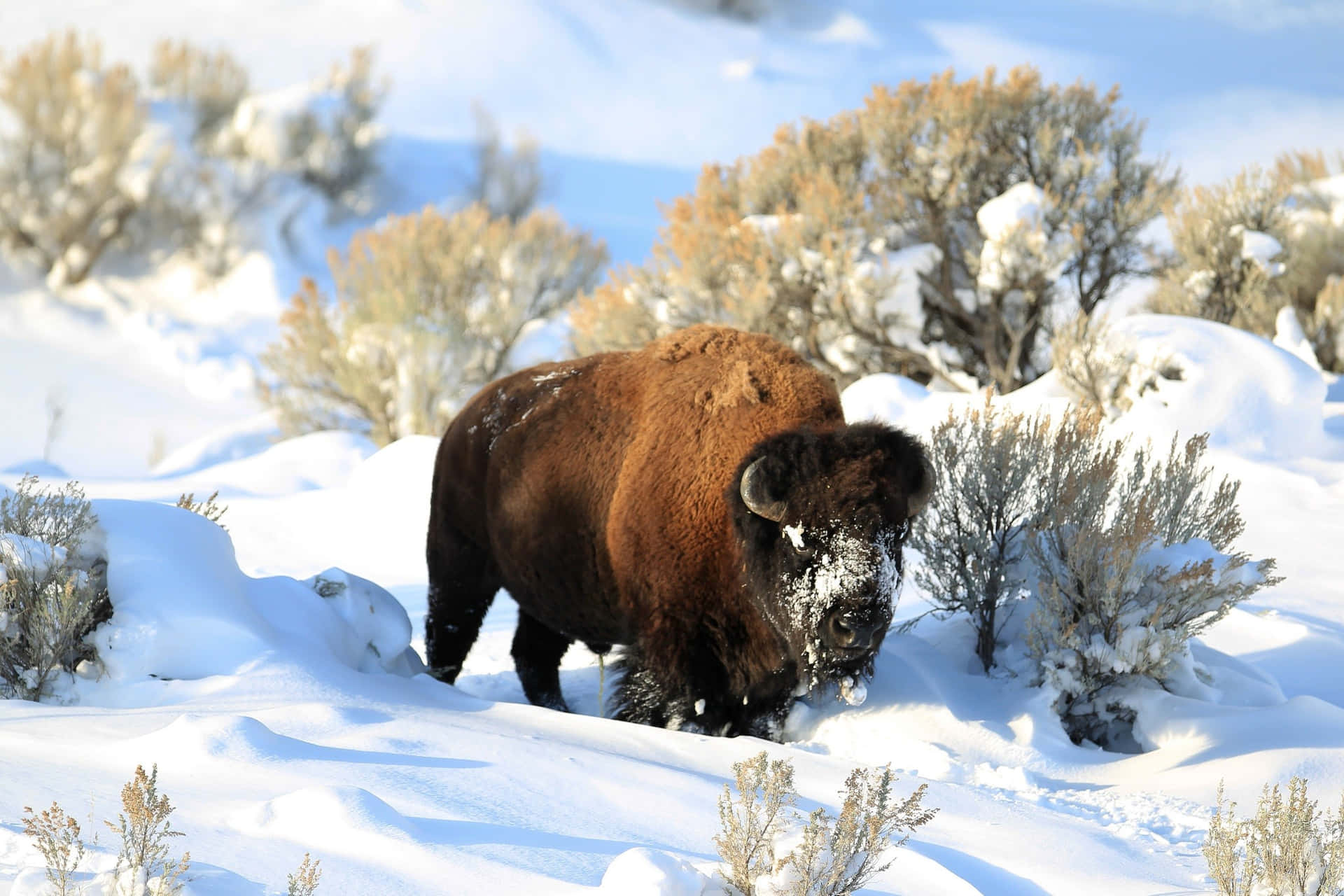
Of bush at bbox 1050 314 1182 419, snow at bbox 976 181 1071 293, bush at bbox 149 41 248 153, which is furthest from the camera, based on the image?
bush at bbox 149 41 248 153

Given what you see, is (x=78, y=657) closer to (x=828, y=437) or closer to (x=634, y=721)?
(x=634, y=721)

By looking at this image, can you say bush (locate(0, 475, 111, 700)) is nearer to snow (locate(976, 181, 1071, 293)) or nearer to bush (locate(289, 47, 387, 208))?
snow (locate(976, 181, 1071, 293))

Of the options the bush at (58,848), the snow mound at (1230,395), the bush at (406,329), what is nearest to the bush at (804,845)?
the bush at (58,848)

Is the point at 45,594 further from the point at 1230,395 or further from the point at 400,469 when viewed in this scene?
the point at 1230,395

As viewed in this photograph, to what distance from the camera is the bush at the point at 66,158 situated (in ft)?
91.1

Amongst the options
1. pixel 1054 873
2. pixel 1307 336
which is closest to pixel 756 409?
pixel 1054 873

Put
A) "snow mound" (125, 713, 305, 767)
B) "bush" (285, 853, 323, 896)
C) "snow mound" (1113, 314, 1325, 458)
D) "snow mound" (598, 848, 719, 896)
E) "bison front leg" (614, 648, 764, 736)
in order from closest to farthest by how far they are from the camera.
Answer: "bush" (285, 853, 323, 896)
"snow mound" (598, 848, 719, 896)
"snow mound" (125, 713, 305, 767)
"bison front leg" (614, 648, 764, 736)
"snow mound" (1113, 314, 1325, 458)

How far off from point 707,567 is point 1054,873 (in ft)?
7.14

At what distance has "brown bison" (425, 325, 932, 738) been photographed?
14.8 ft

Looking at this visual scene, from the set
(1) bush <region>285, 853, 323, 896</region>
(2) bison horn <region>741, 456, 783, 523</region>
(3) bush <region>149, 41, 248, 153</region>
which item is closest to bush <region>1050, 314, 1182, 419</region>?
(2) bison horn <region>741, 456, 783, 523</region>

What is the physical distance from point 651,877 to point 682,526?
280 centimetres

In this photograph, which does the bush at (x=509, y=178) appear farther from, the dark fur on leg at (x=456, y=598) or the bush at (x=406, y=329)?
the dark fur on leg at (x=456, y=598)

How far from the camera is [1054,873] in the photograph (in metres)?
3.06

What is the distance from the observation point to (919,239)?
47.1 ft
